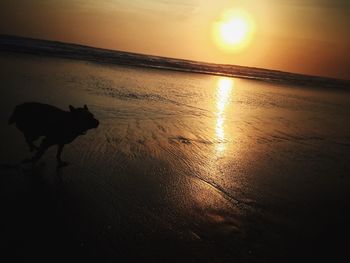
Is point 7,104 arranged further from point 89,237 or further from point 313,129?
point 313,129

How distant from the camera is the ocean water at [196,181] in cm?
365

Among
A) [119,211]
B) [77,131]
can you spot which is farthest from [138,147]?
[119,211]

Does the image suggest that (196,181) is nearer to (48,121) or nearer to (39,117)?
(48,121)

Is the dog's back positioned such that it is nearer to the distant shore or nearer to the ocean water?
the ocean water

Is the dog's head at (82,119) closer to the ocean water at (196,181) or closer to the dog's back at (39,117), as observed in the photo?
the dog's back at (39,117)

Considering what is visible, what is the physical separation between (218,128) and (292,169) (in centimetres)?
303

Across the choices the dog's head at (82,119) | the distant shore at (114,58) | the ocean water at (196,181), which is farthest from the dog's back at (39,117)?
the distant shore at (114,58)

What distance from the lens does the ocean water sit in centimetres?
365

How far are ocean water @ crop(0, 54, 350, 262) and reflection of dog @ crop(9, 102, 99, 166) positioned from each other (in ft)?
1.74

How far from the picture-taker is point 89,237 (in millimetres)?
3354

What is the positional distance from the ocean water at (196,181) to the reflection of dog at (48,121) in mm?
529

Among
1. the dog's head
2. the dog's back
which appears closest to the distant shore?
the dog's back

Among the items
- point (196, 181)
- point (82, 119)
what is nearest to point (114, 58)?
point (82, 119)

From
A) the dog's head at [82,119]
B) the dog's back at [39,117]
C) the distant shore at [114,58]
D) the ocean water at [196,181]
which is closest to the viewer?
the ocean water at [196,181]
